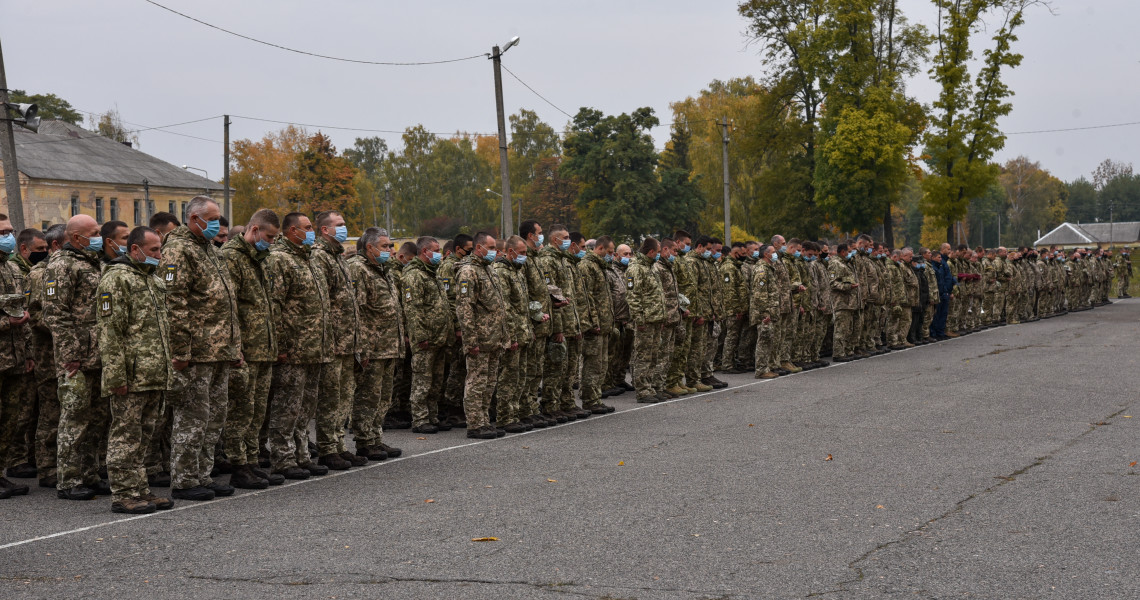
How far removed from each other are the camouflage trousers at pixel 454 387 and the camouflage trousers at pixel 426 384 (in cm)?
13

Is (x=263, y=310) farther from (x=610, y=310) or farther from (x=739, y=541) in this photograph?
(x=610, y=310)

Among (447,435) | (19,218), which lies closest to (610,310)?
(447,435)

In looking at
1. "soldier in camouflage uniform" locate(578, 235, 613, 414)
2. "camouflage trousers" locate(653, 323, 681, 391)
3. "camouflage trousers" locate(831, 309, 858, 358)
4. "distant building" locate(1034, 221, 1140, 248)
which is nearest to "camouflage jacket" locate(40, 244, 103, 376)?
"soldier in camouflage uniform" locate(578, 235, 613, 414)

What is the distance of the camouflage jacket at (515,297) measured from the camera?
1120cm

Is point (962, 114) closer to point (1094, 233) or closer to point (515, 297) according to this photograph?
point (515, 297)

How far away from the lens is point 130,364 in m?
7.54

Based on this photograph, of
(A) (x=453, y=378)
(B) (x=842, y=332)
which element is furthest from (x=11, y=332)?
(B) (x=842, y=332)

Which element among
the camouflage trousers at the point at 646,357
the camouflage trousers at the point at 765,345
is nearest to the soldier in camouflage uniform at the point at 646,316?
the camouflage trousers at the point at 646,357

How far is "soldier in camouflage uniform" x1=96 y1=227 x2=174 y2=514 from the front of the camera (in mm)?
7492

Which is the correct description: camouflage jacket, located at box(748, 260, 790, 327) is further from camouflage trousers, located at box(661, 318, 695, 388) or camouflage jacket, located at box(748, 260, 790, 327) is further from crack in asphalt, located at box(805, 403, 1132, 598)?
crack in asphalt, located at box(805, 403, 1132, 598)

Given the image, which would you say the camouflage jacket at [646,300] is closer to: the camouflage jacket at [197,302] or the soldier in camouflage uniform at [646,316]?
the soldier in camouflage uniform at [646,316]

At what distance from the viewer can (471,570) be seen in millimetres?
5891

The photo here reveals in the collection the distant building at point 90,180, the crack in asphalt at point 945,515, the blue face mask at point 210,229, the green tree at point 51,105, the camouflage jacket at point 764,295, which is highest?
the green tree at point 51,105

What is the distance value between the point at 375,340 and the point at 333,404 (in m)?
0.95
